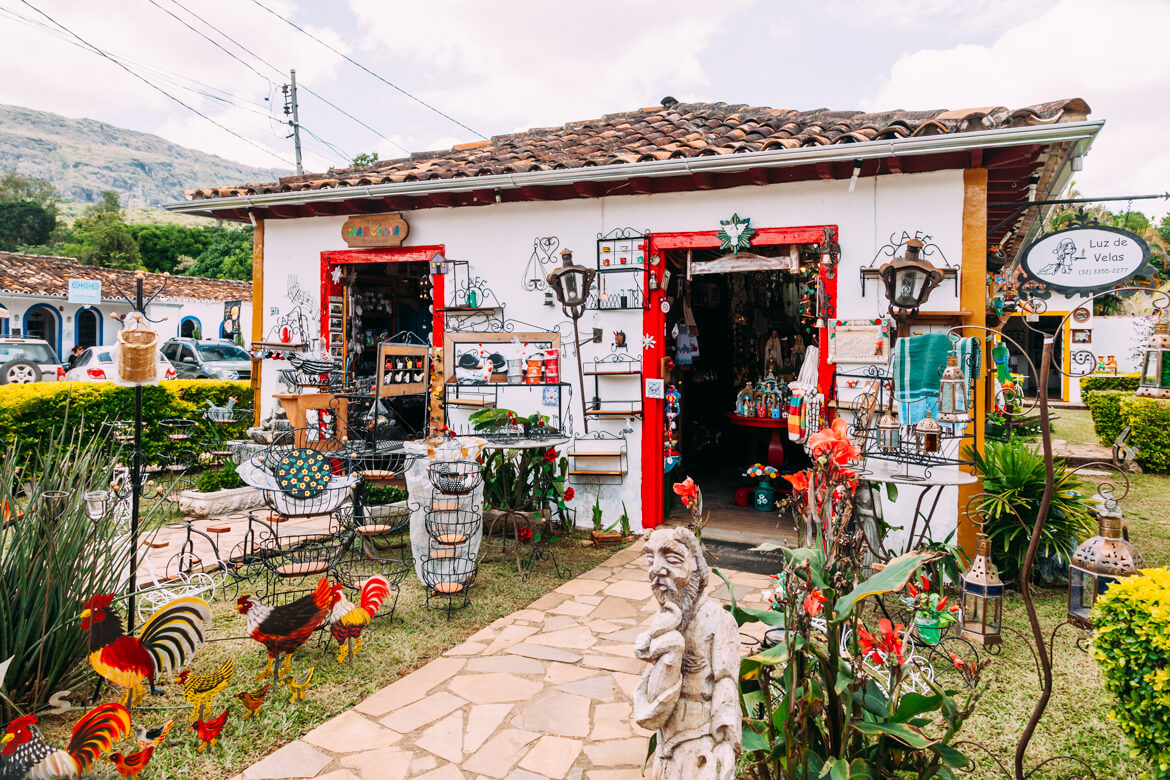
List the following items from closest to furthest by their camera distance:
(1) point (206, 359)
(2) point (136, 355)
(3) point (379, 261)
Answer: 1. (2) point (136, 355)
2. (3) point (379, 261)
3. (1) point (206, 359)

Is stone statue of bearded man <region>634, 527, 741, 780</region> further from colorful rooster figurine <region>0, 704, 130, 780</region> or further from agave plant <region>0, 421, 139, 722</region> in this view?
agave plant <region>0, 421, 139, 722</region>

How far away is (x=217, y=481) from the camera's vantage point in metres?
8.02

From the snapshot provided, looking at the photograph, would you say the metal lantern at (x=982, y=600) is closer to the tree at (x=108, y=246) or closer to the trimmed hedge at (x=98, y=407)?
the trimmed hedge at (x=98, y=407)

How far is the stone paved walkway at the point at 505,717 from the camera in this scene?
2955mm

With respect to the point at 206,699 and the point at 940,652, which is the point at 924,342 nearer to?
the point at 940,652

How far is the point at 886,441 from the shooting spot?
4.98 m

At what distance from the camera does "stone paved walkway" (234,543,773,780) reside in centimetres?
296

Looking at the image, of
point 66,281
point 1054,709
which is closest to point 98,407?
point 1054,709

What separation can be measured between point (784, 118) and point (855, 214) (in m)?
2.05

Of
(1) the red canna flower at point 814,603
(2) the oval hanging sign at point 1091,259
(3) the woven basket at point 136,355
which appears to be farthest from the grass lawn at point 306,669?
(2) the oval hanging sign at point 1091,259

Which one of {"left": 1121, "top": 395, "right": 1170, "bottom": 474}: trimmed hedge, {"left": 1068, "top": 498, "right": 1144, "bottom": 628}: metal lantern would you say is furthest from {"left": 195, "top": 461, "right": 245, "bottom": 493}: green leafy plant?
{"left": 1121, "top": 395, "right": 1170, "bottom": 474}: trimmed hedge

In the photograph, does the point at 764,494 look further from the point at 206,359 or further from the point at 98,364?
the point at 206,359

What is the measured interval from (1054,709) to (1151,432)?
9.75 m

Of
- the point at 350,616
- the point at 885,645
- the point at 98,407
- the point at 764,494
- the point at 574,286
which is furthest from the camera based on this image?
the point at 98,407
